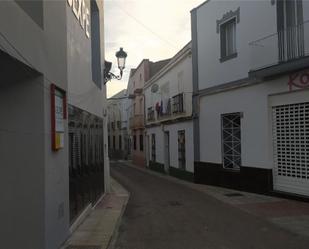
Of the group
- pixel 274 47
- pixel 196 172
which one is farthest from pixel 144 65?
pixel 274 47

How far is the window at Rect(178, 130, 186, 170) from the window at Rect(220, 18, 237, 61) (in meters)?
5.96

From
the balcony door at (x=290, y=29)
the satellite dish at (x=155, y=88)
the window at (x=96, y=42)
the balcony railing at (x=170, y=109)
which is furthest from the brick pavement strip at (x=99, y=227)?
the satellite dish at (x=155, y=88)

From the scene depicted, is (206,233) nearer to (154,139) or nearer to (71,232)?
(71,232)

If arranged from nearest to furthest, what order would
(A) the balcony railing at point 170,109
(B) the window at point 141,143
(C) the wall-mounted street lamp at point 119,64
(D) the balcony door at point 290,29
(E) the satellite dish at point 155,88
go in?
(D) the balcony door at point 290,29 → (C) the wall-mounted street lamp at point 119,64 → (A) the balcony railing at point 170,109 → (E) the satellite dish at point 155,88 → (B) the window at point 141,143

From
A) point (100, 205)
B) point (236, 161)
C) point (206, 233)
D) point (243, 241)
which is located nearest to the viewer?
point (243, 241)

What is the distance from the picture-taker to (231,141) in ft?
56.3

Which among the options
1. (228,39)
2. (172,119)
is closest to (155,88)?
(172,119)

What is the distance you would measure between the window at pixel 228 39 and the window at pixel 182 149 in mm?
5962

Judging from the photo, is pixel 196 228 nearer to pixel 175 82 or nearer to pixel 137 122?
pixel 175 82

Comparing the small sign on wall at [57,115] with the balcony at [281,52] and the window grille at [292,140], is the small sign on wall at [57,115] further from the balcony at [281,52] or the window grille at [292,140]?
the window grille at [292,140]

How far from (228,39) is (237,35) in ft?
3.48

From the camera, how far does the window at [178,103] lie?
22531 mm

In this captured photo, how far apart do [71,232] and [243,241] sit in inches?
128

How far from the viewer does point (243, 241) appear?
8.32m
